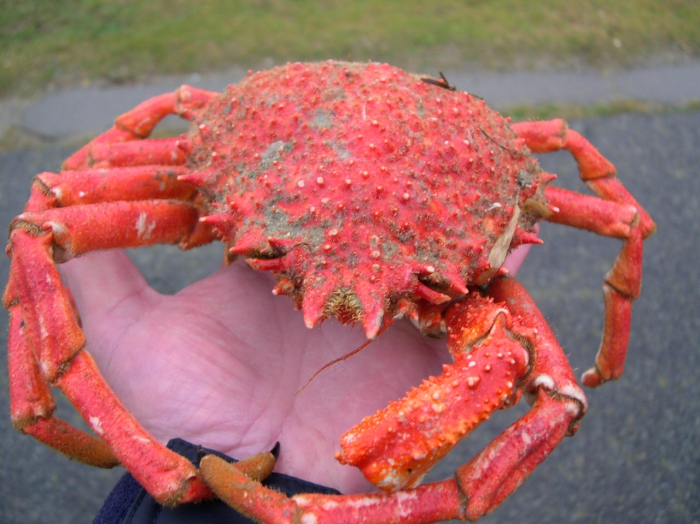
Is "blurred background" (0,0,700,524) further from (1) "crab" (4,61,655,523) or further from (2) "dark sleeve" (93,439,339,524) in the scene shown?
(1) "crab" (4,61,655,523)

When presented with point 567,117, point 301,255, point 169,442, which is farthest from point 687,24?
point 169,442

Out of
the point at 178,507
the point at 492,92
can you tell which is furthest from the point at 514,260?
the point at 492,92

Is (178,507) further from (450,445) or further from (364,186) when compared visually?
(364,186)

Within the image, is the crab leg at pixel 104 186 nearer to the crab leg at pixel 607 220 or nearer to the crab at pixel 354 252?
the crab at pixel 354 252

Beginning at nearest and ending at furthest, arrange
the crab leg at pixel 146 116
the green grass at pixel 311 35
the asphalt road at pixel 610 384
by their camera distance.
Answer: the crab leg at pixel 146 116 → the asphalt road at pixel 610 384 → the green grass at pixel 311 35

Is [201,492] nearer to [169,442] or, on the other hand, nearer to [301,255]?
[169,442]

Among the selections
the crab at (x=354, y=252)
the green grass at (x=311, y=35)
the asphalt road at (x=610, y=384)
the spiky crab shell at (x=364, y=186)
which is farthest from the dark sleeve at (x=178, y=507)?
the green grass at (x=311, y=35)
